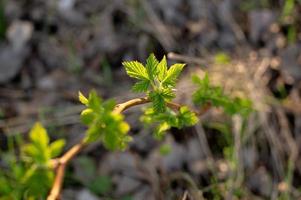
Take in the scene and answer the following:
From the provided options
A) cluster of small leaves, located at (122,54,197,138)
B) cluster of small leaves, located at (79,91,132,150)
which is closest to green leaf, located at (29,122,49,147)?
cluster of small leaves, located at (79,91,132,150)

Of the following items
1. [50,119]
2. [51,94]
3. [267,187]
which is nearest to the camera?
[267,187]

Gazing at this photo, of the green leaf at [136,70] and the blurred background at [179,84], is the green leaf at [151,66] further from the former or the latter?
the blurred background at [179,84]

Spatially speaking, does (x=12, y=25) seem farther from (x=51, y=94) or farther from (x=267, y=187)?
(x=267, y=187)

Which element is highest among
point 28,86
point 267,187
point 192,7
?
point 192,7

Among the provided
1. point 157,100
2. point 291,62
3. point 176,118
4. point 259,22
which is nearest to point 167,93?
point 157,100

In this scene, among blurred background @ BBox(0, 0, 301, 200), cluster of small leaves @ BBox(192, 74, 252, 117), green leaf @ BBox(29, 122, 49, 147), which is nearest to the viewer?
green leaf @ BBox(29, 122, 49, 147)

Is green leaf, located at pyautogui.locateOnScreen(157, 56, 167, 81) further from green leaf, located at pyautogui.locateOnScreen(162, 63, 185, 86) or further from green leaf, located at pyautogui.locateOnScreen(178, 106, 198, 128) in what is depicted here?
green leaf, located at pyautogui.locateOnScreen(178, 106, 198, 128)

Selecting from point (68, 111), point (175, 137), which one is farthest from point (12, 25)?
point (175, 137)

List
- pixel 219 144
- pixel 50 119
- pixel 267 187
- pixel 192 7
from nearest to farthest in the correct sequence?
1. pixel 267 187
2. pixel 219 144
3. pixel 50 119
4. pixel 192 7

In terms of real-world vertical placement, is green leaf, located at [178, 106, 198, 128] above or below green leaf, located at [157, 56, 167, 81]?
below
